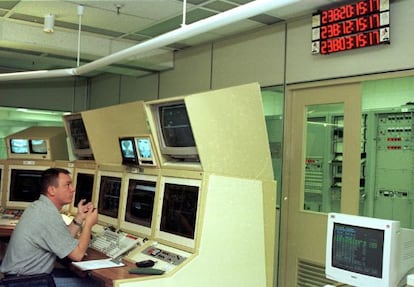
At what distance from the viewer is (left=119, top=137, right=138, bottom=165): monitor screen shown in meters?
3.41

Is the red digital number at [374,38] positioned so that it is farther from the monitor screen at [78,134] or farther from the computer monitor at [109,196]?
the monitor screen at [78,134]

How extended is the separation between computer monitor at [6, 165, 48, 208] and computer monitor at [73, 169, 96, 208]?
2.43 ft

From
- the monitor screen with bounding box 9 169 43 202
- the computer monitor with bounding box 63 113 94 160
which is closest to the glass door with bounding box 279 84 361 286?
the computer monitor with bounding box 63 113 94 160

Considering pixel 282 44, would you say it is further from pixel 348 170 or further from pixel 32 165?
pixel 32 165

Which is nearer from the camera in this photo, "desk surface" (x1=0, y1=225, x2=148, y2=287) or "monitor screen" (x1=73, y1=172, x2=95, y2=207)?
"desk surface" (x1=0, y1=225, x2=148, y2=287)

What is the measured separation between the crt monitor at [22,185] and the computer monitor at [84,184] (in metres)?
0.75

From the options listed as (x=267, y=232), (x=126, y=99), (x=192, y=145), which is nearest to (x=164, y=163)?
(x=192, y=145)

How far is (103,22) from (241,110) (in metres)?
2.41

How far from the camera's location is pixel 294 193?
14.7ft

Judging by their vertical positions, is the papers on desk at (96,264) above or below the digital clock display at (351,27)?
below

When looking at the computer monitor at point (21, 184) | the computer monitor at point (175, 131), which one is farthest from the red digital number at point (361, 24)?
the computer monitor at point (21, 184)

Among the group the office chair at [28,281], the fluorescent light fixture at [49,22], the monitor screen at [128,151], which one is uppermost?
the fluorescent light fixture at [49,22]

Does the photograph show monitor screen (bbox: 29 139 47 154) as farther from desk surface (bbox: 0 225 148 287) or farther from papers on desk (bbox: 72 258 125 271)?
papers on desk (bbox: 72 258 125 271)

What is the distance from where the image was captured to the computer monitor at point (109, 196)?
3.69 m
